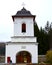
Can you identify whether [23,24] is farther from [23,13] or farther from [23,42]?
[23,42]

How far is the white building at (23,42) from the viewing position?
39.7 meters

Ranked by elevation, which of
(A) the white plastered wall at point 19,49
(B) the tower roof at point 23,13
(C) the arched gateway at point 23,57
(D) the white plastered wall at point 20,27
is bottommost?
(C) the arched gateway at point 23,57

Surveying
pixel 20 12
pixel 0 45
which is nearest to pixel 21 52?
pixel 20 12

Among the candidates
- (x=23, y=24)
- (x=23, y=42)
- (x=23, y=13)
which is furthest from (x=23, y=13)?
(x=23, y=42)

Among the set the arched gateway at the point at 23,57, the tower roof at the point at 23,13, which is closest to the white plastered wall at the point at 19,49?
the arched gateway at the point at 23,57

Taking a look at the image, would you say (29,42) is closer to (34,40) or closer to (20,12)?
(34,40)

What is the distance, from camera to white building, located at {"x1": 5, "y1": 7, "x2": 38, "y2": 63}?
39656 millimetres

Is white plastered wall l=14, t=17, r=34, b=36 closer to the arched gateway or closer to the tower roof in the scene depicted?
the tower roof

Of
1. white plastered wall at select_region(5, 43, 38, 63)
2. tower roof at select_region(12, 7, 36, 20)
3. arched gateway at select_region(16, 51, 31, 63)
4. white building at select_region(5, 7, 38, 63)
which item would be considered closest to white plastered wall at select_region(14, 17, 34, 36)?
white building at select_region(5, 7, 38, 63)

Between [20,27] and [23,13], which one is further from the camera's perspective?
[23,13]

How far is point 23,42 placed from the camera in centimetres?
3972

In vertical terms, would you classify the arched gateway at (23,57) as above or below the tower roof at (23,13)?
below

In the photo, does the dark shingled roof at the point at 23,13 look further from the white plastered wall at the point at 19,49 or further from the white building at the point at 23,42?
the white plastered wall at the point at 19,49

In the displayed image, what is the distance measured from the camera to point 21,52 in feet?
133
